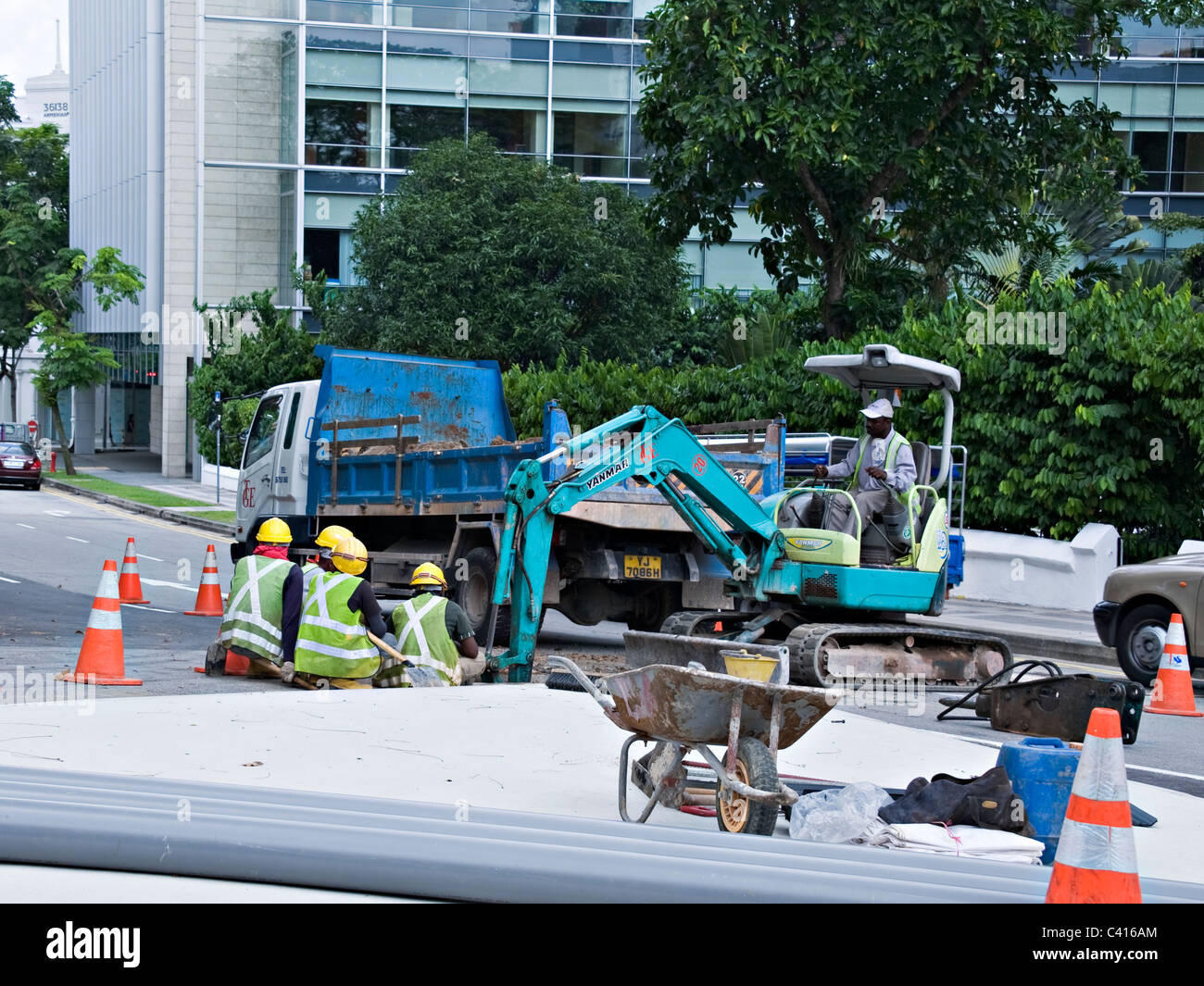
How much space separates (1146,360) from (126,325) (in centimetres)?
4348

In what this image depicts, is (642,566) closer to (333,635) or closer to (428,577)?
(428,577)

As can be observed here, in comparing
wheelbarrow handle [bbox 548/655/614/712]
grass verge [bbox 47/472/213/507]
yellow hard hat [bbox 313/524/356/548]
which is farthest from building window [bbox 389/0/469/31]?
wheelbarrow handle [bbox 548/655/614/712]

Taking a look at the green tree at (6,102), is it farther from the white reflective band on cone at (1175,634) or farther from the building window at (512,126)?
the white reflective band on cone at (1175,634)

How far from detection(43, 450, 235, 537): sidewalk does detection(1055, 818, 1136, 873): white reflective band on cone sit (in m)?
26.9

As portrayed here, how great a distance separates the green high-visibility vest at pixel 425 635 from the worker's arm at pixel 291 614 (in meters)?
0.71

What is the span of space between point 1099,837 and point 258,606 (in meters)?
7.66

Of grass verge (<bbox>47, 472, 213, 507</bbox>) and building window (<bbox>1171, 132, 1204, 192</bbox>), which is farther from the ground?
building window (<bbox>1171, 132, 1204, 192</bbox>)

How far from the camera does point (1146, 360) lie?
62.7 feet

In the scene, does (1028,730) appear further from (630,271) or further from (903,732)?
(630,271)

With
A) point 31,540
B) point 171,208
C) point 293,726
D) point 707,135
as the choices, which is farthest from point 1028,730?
point 171,208

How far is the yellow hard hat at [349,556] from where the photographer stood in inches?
432

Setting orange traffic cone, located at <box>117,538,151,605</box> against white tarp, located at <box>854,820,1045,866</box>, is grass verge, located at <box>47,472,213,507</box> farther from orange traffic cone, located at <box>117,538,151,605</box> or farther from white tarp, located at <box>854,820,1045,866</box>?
white tarp, located at <box>854,820,1045,866</box>

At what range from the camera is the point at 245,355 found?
44.5 meters

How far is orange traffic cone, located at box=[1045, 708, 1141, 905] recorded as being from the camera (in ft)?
15.3
